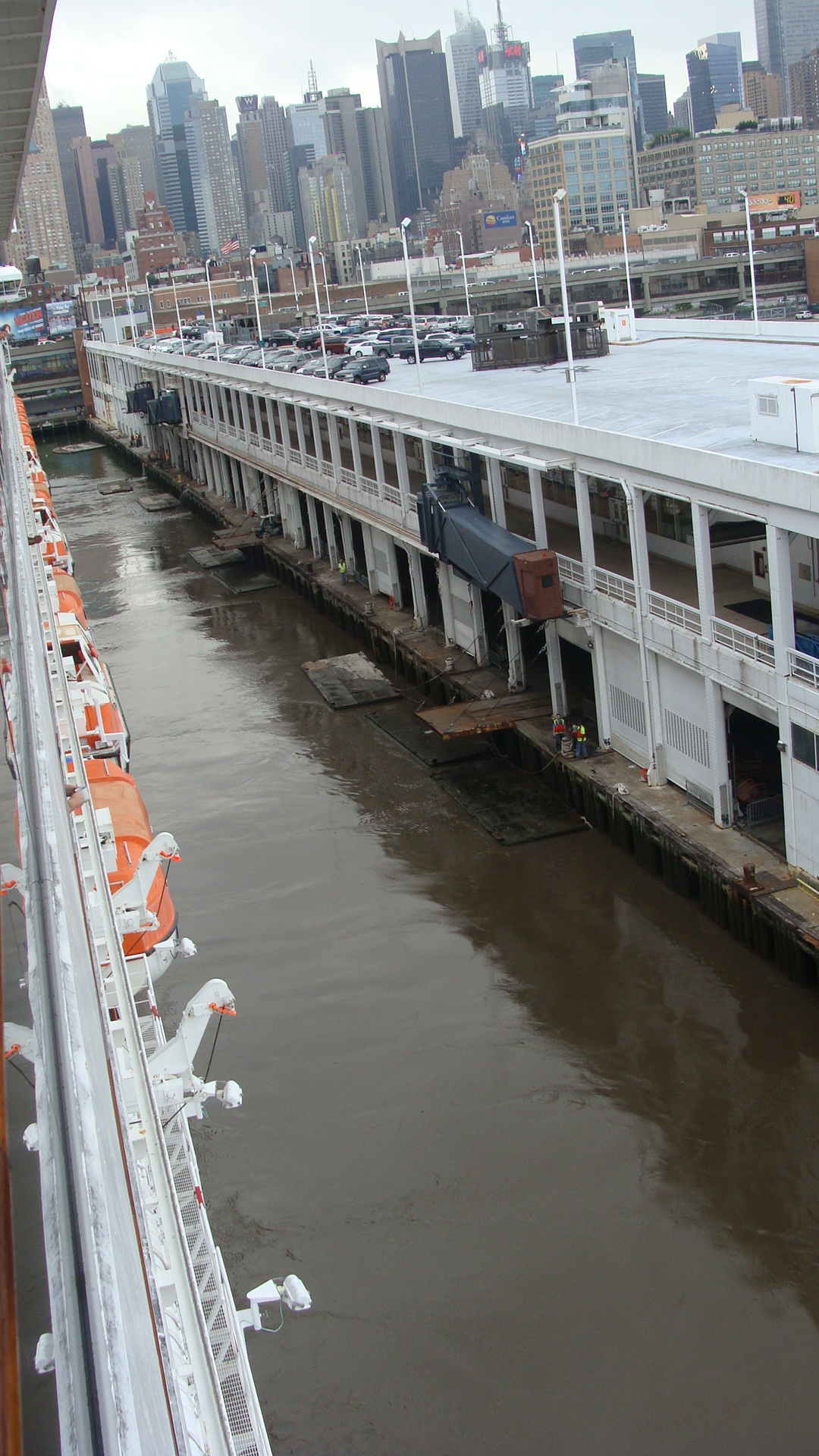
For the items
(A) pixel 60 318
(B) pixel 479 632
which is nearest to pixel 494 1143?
(B) pixel 479 632

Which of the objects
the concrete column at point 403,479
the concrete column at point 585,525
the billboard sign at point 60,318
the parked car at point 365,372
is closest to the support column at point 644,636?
the concrete column at point 585,525

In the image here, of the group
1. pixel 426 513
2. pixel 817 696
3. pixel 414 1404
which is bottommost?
pixel 414 1404

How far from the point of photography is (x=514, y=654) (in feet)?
92.3

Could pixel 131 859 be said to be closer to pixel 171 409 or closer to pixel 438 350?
pixel 438 350

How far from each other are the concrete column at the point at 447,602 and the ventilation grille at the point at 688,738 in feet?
35.7

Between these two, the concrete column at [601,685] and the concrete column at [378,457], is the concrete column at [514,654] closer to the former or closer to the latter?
the concrete column at [601,685]

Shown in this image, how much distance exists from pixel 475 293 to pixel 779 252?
1008 inches

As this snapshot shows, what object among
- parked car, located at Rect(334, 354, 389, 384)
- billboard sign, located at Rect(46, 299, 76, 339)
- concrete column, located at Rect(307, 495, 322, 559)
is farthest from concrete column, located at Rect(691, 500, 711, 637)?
billboard sign, located at Rect(46, 299, 76, 339)

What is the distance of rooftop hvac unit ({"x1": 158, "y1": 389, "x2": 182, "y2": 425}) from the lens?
225 ft

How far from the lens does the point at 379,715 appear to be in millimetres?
30906

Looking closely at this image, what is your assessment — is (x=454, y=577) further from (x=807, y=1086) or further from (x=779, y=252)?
(x=779, y=252)

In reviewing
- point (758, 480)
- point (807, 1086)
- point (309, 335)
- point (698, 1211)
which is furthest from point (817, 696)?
point (309, 335)

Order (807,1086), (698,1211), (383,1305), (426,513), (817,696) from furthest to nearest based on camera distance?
(426,513), (817,696), (807,1086), (698,1211), (383,1305)

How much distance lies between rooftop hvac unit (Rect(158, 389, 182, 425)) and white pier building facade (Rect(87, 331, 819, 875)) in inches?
1008
